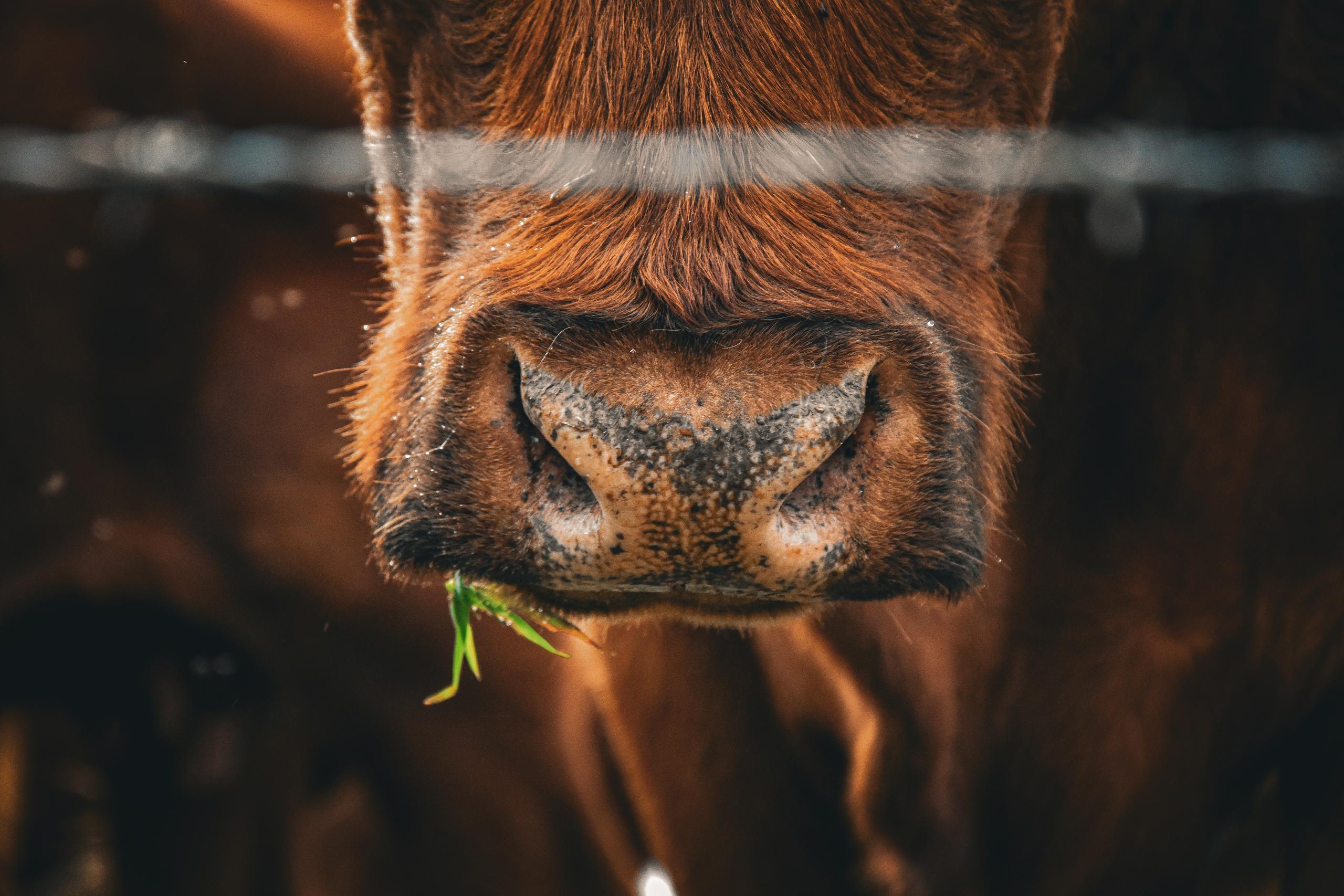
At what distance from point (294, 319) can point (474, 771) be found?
1.27m

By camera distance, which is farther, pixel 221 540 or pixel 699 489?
pixel 221 540

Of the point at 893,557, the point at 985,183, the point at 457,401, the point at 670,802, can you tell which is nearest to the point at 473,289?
the point at 457,401

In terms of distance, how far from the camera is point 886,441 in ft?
4.20

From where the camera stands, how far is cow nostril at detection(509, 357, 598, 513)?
1260 mm

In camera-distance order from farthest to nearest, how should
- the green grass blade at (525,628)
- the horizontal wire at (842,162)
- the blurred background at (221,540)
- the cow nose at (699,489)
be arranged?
the blurred background at (221,540) → the green grass blade at (525,628) → the horizontal wire at (842,162) → the cow nose at (699,489)

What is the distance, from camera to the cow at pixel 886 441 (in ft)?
4.05

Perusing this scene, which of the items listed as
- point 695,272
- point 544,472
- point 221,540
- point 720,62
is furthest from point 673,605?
point 221,540

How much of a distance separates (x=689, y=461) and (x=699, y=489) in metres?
0.03

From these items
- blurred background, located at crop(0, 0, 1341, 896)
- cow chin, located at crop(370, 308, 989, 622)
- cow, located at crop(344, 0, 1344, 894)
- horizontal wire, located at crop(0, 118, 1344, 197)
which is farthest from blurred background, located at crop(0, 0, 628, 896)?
cow chin, located at crop(370, 308, 989, 622)

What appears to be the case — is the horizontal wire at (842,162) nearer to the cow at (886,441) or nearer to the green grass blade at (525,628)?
the cow at (886,441)

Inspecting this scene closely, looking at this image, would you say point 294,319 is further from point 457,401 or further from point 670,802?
point 457,401

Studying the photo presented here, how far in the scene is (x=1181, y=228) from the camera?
6.73 ft

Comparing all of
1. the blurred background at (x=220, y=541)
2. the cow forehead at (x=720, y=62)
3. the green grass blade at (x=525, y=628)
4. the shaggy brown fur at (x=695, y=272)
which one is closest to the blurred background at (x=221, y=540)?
the blurred background at (x=220, y=541)

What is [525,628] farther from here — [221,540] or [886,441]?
[221,540]
